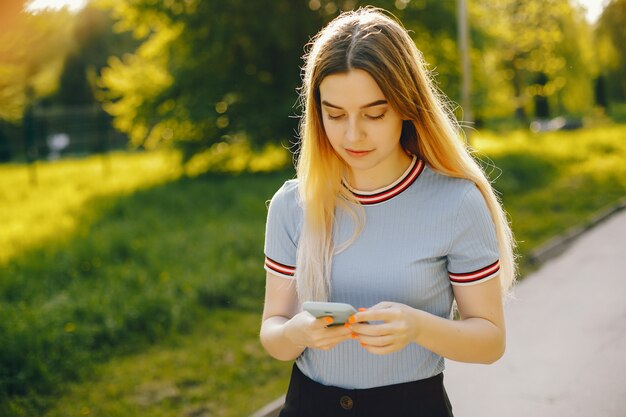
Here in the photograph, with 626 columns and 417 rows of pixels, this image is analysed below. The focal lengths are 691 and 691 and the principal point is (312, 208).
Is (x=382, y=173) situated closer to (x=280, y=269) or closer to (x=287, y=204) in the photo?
(x=287, y=204)

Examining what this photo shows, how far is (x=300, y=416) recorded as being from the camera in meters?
2.04


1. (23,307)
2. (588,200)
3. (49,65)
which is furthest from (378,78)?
(49,65)

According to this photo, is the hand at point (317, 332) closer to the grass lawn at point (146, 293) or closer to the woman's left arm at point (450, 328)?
the woman's left arm at point (450, 328)

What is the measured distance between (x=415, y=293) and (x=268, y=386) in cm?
320

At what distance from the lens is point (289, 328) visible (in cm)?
188

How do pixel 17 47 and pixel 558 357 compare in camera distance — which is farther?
pixel 558 357

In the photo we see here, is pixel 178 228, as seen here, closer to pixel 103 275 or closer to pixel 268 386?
pixel 103 275

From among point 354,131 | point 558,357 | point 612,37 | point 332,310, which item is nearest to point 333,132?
point 354,131

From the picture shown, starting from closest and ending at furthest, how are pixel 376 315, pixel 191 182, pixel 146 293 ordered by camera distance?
pixel 376 315
pixel 146 293
pixel 191 182

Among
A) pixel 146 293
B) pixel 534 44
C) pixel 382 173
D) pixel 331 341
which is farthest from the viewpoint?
pixel 534 44

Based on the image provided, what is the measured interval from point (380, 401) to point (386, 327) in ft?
1.20

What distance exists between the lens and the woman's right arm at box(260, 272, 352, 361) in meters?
1.77

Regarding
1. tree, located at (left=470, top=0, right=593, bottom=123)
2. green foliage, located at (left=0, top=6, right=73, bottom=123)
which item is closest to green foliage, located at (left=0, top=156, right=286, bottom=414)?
green foliage, located at (left=0, top=6, right=73, bottom=123)

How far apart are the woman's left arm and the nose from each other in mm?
481
